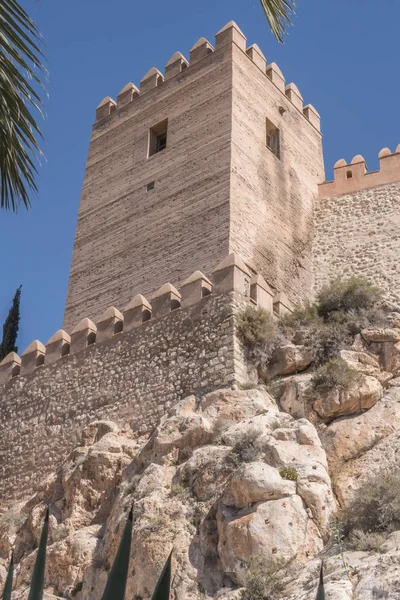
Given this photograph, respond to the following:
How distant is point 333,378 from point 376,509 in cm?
263

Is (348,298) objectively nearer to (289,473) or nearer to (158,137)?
(289,473)

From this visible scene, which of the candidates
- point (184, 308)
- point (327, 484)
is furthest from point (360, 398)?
point (184, 308)

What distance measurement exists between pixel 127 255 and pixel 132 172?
6.90 ft

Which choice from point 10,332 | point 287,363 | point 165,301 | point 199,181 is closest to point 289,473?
point 287,363

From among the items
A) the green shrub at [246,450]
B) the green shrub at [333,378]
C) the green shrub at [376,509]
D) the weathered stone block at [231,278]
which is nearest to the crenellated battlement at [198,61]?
the weathered stone block at [231,278]

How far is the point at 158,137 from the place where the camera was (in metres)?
16.8

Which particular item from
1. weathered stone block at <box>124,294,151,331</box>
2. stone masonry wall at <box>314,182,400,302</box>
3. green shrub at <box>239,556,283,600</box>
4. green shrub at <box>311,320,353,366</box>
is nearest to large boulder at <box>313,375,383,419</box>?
green shrub at <box>311,320,353,366</box>

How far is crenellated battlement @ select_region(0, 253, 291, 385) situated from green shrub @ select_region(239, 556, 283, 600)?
470 cm

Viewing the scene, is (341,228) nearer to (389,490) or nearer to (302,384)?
(302,384)

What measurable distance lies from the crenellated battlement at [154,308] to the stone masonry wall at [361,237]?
296 cm

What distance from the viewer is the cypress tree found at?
18188 millimetres

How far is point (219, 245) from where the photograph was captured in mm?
13328

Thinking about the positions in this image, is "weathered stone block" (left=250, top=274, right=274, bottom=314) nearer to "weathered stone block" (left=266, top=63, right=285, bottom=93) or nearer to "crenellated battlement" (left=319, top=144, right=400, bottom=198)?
"crenellated battlement" (left=319, top=144, right=400, bottom=198)

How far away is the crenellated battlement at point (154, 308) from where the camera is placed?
1175cm
